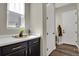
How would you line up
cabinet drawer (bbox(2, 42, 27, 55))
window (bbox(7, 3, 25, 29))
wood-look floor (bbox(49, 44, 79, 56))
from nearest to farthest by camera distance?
cabinet drawer (bbox(2, 42, 27, 55)), wood-look floor (bbox(49, 44, 79, 56)), window (bbox(7, 3, 25, 29))

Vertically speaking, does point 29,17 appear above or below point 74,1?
below

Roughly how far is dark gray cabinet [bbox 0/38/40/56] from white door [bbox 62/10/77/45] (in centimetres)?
35

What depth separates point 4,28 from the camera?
3.95 ft

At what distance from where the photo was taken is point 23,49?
3.76 ft

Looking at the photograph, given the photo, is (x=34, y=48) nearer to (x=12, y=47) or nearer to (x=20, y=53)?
(x=20, y=53)

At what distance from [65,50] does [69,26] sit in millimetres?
284

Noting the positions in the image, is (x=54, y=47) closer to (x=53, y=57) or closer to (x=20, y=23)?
(x=53, y=57)

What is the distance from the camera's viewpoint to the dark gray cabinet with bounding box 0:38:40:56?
3.10ft

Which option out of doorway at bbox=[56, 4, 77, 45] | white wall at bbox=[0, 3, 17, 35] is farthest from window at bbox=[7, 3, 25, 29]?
doorway at bbox=[56, 4, 77, 45]

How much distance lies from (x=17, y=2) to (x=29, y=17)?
9.4 inches

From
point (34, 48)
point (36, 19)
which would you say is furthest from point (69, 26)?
point (34, 48)

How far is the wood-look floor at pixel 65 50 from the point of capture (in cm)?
109

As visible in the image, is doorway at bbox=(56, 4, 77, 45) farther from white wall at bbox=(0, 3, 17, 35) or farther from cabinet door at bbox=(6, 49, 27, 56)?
white wall at bbox=(0, 3, 17, 35)

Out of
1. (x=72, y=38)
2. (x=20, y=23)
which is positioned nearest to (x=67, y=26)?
(x=72, y=38)
